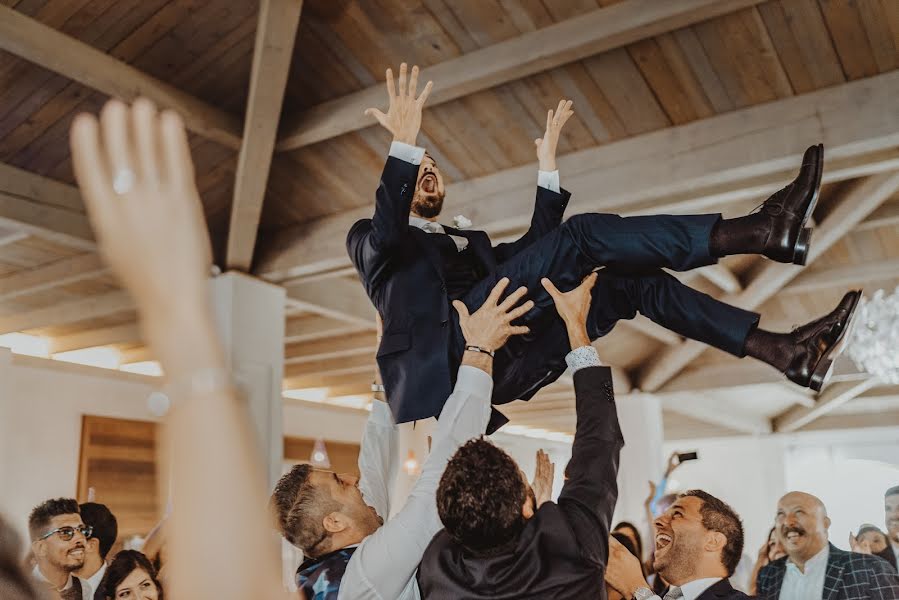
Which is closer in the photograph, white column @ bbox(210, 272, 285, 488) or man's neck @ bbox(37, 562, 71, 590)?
man's neck @ bbox(37, 562, 71, 590)

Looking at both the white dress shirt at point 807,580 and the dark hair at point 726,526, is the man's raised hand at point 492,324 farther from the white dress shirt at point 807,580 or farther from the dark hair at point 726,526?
the white dress shirt at point 807,580

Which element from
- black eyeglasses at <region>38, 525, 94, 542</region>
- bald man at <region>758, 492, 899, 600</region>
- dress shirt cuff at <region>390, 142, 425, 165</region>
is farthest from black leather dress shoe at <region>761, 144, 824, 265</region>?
black eyeglasses at <region>38, 525, 94, 542</region>

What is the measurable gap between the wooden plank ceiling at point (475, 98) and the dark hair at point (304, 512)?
2.91 metres

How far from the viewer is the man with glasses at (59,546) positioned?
2.80 metres

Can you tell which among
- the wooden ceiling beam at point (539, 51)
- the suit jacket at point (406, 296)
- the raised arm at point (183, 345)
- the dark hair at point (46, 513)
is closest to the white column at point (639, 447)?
the wooden ceiling beam at point (539, 51)

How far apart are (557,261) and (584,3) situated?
2446mm

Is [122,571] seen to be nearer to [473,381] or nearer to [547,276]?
[473,381]

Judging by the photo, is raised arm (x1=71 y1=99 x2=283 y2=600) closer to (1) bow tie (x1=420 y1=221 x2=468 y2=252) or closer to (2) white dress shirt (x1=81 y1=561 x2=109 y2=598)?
(1) bow tie (x1=420 y1=221 x2=468 y2=252)

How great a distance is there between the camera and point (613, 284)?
7.97ft

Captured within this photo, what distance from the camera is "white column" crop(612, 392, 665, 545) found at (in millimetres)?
10219

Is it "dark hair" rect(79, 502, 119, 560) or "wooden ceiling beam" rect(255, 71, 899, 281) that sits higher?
"wooden ceiling beam" rect(255, 71, 899, 281)

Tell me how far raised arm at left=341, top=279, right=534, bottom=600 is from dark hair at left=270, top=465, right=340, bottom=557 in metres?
0.33

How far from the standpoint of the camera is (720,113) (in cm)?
482

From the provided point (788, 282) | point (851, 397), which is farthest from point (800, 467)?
point (788, 282)
